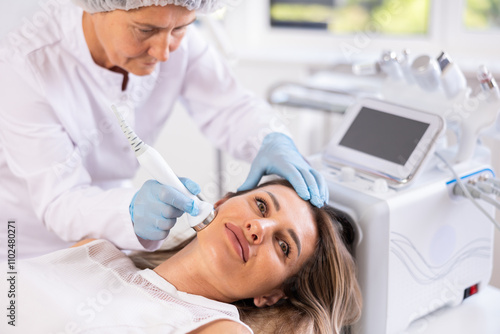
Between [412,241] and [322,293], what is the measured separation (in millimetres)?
245

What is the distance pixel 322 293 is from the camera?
1430 millimetres

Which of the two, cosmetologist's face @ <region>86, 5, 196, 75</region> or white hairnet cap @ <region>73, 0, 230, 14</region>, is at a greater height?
white hairnet cap @ <region>73, 0, 230, 14</region>

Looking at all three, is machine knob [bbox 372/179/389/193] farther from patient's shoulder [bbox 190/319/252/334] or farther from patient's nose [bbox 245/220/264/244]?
patient's shoulder [bbox 190/319/252/334]

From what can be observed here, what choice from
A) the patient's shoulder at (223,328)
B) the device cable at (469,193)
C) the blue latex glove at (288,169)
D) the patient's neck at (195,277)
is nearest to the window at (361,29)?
the device cable at (469,193)

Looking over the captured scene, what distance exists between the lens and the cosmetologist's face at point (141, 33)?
1.32 m

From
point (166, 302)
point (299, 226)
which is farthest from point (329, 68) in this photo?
point (166, 302)

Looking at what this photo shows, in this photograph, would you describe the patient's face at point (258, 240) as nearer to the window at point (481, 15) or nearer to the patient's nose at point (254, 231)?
the patient's nose at point (254, 231)

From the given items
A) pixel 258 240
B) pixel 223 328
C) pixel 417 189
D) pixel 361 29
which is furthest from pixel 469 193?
pixel 361 29

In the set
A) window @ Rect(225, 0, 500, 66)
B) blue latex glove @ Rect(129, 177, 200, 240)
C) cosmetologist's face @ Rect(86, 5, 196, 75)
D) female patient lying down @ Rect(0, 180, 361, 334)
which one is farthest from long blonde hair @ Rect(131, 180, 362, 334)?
window @ Rect(225, 0, 500, 66)

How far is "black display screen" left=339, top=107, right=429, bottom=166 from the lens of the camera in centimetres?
143

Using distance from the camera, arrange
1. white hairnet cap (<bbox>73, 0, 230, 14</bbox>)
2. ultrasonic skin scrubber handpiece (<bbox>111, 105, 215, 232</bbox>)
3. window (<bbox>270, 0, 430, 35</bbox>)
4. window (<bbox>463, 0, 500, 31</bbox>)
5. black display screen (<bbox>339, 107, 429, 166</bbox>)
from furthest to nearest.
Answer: window (<bbox>270, 0, 430, 35</bbox>)
window (<bbox>463, 0, 500, 31</bbox>)
black display screen (<bbox>339, 107, 429, 166</bbox>)
white hairnet cap (<bbox>73, 0, 230, 14</bbox>)
ultrasonic skin scrubber handpiece (<bbox>111, 105, 215, 232</bbox>)

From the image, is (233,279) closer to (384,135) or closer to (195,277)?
(195,277)

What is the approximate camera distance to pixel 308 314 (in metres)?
1.35

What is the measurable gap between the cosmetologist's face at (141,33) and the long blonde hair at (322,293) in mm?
Result: 431
